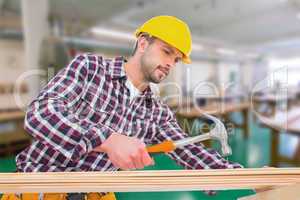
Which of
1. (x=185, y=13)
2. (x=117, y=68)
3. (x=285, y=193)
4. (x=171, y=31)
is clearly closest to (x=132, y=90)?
(x=117, y=68)

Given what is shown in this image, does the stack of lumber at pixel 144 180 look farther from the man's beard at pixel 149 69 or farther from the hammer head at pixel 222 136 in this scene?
the man's beard at pixel 149 69

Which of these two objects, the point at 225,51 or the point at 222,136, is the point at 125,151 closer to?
the point at 222,136

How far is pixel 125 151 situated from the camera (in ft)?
1.62

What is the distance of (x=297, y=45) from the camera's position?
1479mm

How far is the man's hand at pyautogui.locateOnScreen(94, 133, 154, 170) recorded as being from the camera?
0.49 metres

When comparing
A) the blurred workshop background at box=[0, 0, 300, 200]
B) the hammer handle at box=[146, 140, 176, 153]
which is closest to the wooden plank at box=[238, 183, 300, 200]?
the blurred workshop background at box=[0, 0, 300, 200]

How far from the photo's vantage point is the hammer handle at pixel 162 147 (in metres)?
0.55

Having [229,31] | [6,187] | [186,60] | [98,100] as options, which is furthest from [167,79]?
[229,31]

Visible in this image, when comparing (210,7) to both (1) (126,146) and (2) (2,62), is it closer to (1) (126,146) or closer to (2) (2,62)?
(1) (126,146)

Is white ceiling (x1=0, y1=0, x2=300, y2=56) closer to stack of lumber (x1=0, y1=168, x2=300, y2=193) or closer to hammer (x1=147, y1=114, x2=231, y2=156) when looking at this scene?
hammer (x1=147, y1=114, x2=231, y2=156)

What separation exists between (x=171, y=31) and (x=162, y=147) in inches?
11.1

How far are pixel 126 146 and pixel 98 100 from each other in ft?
0.49

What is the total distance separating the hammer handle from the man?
30mm

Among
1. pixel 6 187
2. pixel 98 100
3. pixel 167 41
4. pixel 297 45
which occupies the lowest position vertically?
pixel 6 187
